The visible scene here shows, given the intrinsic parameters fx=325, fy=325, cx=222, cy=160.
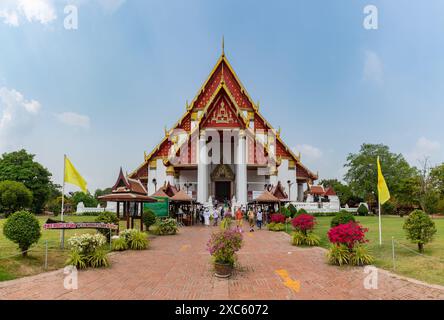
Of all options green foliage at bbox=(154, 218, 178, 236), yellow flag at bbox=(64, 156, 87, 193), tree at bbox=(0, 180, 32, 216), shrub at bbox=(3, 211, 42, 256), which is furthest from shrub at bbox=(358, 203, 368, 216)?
tree at bbox=(0, 180, 32, 216)

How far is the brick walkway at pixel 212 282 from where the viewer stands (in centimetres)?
693

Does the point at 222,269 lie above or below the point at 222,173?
below

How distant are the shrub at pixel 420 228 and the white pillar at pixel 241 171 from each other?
69.4 ft

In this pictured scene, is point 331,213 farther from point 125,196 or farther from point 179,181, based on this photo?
point 125,196

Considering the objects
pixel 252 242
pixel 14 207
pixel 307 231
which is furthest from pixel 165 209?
pixel 14 207

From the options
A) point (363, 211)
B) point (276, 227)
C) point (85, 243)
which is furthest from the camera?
point (363, 211)

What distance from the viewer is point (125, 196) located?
53.3ft

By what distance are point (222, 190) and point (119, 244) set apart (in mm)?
23436

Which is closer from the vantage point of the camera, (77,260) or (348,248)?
(77,260)

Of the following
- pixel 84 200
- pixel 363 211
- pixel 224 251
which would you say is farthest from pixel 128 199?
pixel 84 200

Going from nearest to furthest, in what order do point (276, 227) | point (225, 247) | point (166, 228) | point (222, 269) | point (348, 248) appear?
point (222, 269)
point (225, 247)
point (348, 248)
point (166, 228)
point (276, 227)

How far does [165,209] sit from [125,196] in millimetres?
8610

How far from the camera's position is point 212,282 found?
8109 millimetres

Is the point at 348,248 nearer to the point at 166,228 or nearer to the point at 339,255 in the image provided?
the point at 339,255
